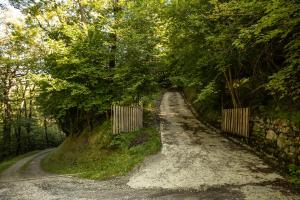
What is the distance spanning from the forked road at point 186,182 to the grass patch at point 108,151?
676 mm

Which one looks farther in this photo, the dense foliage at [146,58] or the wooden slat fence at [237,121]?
the wooden slat fence at [237,121]

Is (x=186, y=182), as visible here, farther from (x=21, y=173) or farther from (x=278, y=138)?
(x=21, y=173)

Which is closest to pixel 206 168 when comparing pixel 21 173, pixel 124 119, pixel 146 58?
pixel 124 119

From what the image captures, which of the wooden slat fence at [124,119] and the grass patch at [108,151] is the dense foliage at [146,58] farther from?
the grass patch at [108,151]

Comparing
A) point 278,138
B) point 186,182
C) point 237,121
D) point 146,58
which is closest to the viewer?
point 186,182

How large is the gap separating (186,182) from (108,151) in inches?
263

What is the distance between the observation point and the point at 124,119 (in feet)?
47.1

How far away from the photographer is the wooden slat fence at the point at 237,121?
12.0 metres

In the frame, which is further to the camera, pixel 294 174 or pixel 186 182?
pixel 186 182

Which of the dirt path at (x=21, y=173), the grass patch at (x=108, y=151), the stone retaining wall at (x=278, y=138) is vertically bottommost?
the dirt path at (x=21, y=173)

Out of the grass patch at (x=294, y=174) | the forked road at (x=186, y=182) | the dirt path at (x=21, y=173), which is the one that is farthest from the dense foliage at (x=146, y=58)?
the dirt path at (x=21, y=173)

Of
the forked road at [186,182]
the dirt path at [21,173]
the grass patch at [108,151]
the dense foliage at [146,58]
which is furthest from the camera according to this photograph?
the dirt path at [21,173]

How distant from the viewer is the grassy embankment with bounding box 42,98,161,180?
10.9 metres

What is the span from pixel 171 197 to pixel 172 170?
2.28 meters
